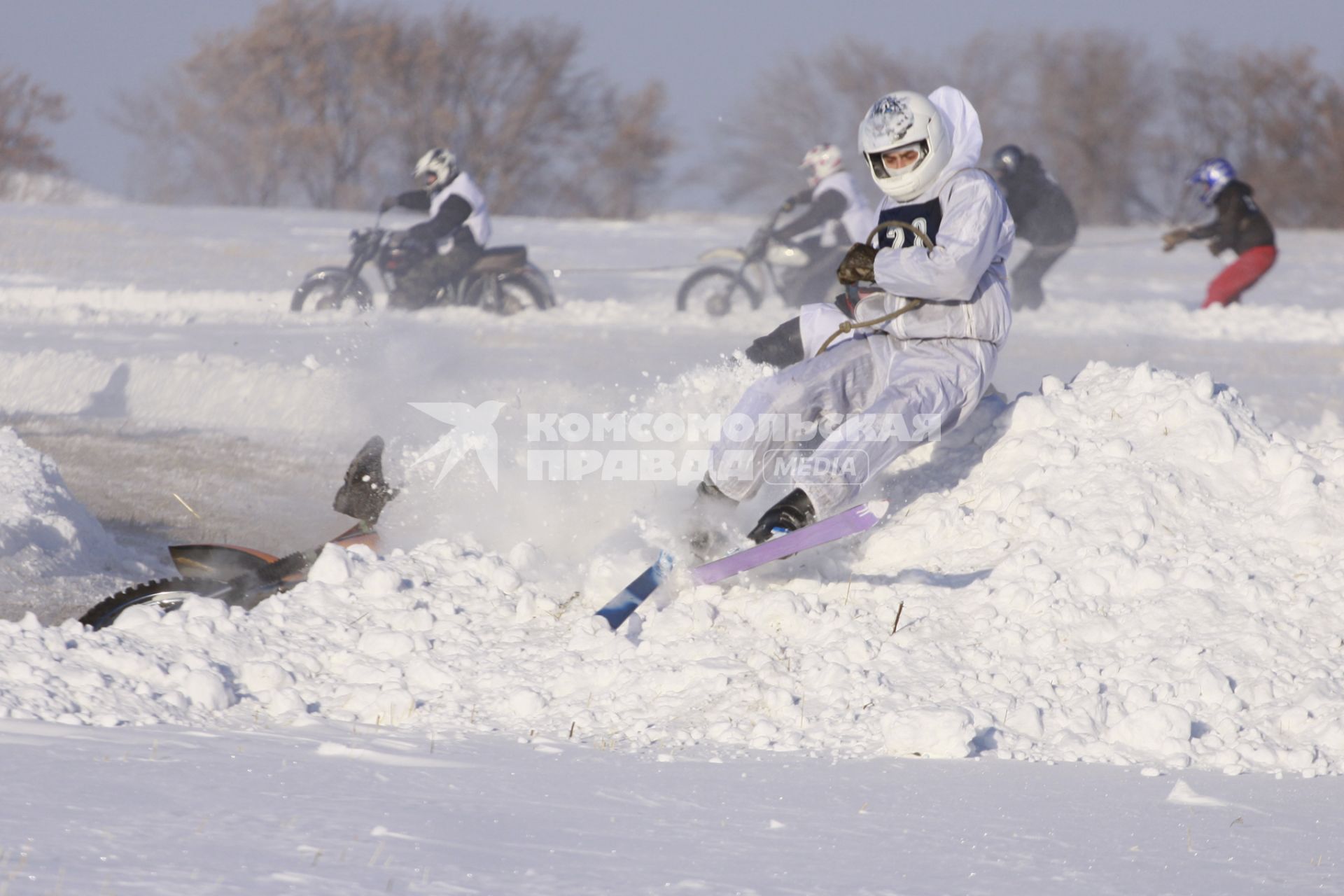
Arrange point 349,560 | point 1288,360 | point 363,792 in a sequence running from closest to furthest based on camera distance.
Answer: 1. point 363,792
2. point 349,560
3. point 1288,360

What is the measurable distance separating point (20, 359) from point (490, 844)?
25.1ft

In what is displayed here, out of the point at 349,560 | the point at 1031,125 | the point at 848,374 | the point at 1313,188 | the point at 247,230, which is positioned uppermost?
the point at 1031,125

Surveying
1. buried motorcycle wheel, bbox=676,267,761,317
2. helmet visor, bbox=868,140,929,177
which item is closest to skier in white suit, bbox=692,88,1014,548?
helmet visor, bbox=868,140,929,177

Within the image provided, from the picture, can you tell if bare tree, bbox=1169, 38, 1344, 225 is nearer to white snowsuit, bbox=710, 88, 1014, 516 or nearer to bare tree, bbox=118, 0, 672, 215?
bare tree, bbox=118, 0, 672, 215

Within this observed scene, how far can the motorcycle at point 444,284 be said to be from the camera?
12.1m

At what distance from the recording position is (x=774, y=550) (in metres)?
4.11

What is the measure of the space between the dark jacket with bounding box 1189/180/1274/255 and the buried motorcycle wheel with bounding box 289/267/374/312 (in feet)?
27.1

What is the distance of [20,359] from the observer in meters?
8.95

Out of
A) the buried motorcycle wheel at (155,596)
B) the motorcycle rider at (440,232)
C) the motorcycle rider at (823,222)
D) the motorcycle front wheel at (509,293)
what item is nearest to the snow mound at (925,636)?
the buried motorcycle wheel at (155,596)

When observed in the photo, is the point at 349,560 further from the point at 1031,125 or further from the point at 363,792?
the point at 1031,125

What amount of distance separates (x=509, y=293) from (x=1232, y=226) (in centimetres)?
740

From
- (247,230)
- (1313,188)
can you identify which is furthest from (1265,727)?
(1313,188)

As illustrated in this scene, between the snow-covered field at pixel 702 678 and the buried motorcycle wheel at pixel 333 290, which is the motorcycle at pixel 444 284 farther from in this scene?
the snow-covered field at pixel 702 678

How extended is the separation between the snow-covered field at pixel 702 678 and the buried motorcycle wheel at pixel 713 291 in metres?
6.64
